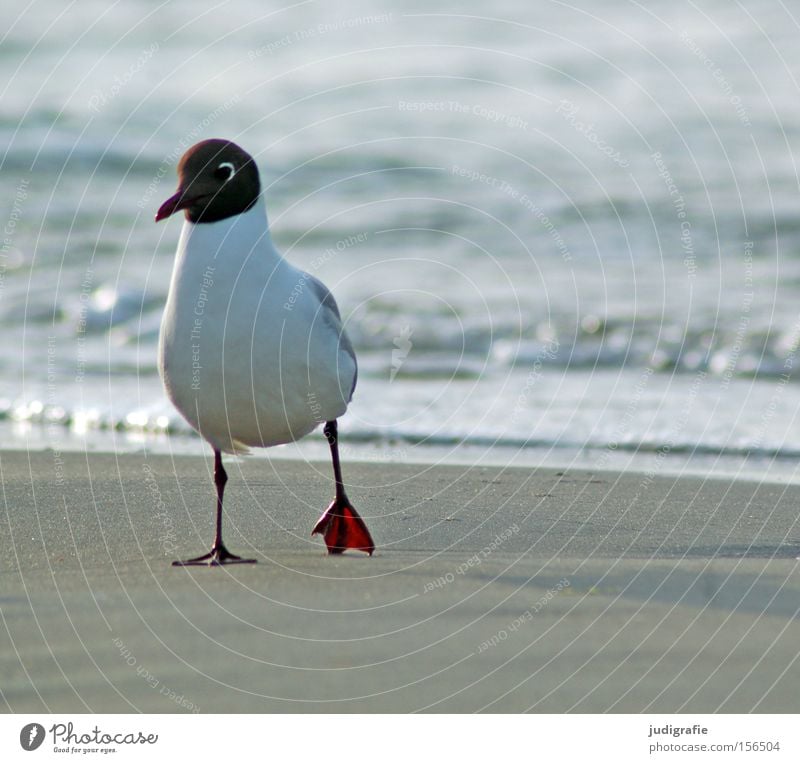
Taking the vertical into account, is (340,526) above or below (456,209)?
below

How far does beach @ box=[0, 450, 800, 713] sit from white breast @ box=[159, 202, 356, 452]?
2.15ft

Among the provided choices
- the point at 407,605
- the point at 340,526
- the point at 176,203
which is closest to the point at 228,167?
the point at 176,203

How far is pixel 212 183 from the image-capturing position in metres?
5.16

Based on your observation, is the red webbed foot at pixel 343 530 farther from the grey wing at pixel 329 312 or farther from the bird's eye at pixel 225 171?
the bird's eye at pixel 225 171

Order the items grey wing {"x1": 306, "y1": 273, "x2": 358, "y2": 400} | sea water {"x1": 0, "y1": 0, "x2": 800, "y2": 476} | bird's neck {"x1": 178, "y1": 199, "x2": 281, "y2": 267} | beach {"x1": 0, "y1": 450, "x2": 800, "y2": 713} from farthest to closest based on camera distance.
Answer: sea water {"x1": 0, "y1": 0, "x2": 800, "y2": 476}
grey wing {"x1": 306, "y1": 273, "x2": 358, "y2": 400}
bird's neck {"x1": 178, "y1": 199, "x2": 281, "y2": 267}
beach {"x1": 0, "y1": 450, "x2": 800, "y2": 713}

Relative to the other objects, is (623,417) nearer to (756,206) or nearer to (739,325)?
(739,325)

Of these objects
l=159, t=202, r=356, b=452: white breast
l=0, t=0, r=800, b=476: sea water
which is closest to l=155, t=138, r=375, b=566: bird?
l=159, t=202, r=356, b=452: white breast

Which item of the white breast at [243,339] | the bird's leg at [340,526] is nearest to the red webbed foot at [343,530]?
the bird's leg at [340,526]

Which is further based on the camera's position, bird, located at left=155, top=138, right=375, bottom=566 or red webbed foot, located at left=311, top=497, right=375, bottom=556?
red webbed foot, located at left=311, top=497, right=375, bottom=556

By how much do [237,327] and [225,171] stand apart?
70cm

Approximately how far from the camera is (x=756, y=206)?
1642 cm

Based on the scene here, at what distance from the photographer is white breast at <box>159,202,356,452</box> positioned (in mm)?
4977

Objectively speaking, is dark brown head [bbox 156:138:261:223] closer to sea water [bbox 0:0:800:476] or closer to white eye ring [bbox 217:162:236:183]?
white eye ring [bbox 217:162:236:183]
